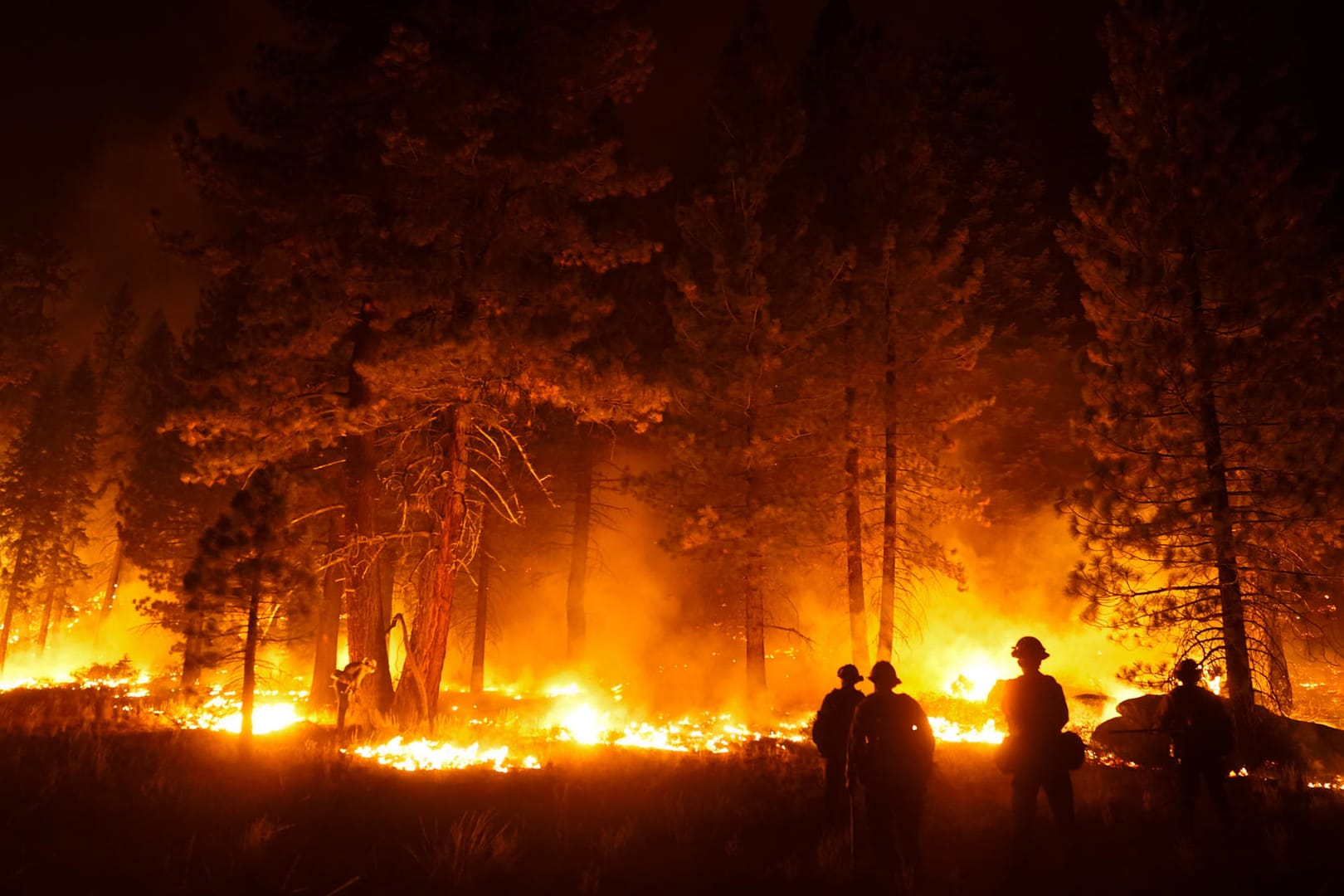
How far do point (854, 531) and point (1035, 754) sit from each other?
1234cm

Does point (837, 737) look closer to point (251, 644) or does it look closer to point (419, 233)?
point (251, 644)

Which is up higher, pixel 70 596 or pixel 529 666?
pixel 70 596

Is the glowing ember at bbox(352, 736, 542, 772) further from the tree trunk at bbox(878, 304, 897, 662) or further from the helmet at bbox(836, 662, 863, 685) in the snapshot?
the tree trunk at bbox(878, 304, 897, 662)

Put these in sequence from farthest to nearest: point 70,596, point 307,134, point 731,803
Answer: point 70,596, point 307,134, point 731,803

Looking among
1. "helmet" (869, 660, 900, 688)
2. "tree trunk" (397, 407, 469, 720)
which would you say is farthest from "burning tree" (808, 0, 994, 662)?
"helmet" (869, 660, 900, 688)

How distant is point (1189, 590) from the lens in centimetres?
1451

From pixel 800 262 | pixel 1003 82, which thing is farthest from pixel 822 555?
pixel 1003 82

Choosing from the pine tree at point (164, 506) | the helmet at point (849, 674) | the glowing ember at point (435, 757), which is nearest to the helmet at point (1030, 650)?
the helmet at point (849, 674)

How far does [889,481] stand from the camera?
20.3 m

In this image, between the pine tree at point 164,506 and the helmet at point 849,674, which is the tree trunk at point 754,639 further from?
the pine tree at point 164,506

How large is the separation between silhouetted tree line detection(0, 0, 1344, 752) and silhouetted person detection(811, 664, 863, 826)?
7.48 metres

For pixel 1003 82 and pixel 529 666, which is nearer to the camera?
pixel 1003 82

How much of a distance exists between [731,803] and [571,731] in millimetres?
5449

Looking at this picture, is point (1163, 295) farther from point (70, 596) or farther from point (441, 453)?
point (70, 596)
